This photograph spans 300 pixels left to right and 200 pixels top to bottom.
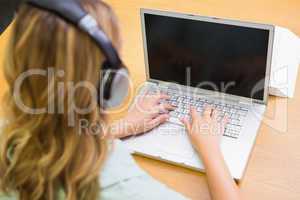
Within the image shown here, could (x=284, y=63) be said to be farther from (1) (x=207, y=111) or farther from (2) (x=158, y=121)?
(2) (x=158, y=121)

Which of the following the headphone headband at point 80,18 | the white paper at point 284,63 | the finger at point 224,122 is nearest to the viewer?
the headphone headband at point 80,18

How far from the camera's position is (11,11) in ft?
7.92

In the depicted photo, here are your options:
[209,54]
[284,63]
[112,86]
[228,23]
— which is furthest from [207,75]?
[112,86]

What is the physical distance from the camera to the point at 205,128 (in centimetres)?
114

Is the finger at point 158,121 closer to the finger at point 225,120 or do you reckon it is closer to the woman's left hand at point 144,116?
the woman's left hand at point 144,116

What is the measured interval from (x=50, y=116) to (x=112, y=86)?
0.40ft

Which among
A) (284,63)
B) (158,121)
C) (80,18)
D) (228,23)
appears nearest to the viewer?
(80,18)

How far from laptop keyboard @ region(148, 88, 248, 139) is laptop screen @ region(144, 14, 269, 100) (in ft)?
0.12

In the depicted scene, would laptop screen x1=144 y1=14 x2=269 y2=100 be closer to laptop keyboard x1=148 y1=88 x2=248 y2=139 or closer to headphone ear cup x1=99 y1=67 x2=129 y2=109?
laptop keyboard x1=148 y1=88 x2=248 y2=139

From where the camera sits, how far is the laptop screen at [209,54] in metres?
1.08

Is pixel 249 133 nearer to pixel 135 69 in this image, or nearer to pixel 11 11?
pixel 135 69

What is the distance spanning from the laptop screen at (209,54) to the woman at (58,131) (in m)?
0.36

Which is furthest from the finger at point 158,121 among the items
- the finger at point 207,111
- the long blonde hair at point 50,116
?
the long blonde hair at point 50,116

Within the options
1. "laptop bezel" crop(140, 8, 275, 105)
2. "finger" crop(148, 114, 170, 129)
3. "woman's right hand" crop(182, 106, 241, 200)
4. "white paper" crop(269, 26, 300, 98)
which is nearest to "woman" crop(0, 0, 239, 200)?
"woman's right hand" crop(182, 106, 241, 200)
